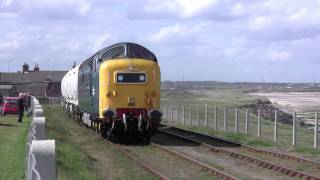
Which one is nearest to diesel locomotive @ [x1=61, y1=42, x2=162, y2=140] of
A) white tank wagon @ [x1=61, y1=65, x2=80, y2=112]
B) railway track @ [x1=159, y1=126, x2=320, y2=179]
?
railway track @ [x1=159, y1=126, x2=320, y2=179]

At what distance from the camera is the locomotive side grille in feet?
74.2

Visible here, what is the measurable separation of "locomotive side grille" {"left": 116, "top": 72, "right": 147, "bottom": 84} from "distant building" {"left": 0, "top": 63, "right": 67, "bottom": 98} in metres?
86.2

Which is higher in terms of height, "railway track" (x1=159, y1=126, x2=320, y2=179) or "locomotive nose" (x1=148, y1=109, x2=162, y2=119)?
"locomotive nose" (x1=148, y1=109, x2=162, y2=119)

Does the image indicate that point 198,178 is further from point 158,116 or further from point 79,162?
point 158,116

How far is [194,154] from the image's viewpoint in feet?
64.5

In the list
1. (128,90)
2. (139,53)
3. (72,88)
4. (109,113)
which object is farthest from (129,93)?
(72,88)

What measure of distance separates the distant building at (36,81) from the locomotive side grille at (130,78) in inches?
3394

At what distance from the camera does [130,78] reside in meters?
22.7

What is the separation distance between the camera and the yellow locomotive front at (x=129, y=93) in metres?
22.5

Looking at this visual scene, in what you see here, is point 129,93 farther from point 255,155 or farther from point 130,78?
point 255,155

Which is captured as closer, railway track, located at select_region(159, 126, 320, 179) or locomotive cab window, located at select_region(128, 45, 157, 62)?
railway track, located at select_region(159, 126, 320, 179)

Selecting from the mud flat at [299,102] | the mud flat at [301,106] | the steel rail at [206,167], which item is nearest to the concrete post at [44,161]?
the steel rail at [206,167]

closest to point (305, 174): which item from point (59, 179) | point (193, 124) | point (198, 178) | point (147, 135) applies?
point (198, 178)

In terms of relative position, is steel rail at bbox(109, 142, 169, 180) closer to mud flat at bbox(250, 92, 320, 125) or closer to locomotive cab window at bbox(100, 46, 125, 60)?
locomotive cab window at bbox(100, 46, 125, 60)
